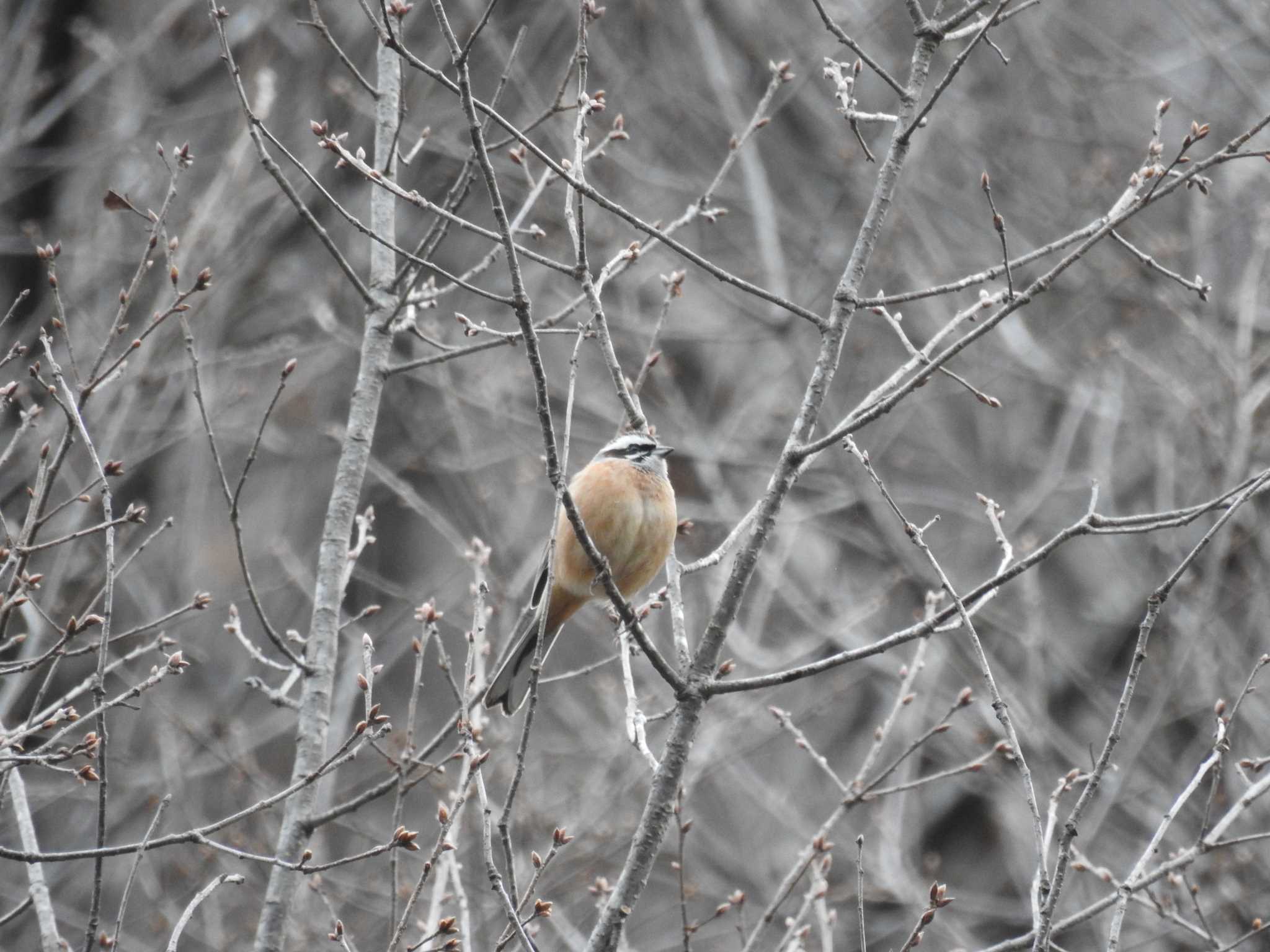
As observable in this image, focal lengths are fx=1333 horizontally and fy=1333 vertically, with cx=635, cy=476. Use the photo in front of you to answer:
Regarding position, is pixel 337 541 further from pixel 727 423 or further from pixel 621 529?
pixel 727 423

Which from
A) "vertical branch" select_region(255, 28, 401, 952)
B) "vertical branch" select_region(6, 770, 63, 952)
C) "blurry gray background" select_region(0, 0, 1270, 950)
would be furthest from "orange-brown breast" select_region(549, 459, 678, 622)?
"vertical branch" select_region(6, 770, 63, 952)

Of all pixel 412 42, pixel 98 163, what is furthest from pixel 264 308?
pixel 412 42

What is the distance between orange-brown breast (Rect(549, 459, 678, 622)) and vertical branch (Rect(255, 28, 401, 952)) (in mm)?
932

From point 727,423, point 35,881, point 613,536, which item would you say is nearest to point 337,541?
point 613,536

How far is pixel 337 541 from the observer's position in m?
4.70

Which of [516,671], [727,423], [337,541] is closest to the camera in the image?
[337,541]

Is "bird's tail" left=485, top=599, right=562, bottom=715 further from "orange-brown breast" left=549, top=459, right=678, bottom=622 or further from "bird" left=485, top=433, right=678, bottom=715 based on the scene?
"orange-brown breast" left=549, top=459, right=678, bottom=622

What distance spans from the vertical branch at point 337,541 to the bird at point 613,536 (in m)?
0.81

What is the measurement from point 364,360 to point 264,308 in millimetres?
6754

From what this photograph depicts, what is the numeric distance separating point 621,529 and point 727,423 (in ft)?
18.5

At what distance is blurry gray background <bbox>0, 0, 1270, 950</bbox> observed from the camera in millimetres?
8938

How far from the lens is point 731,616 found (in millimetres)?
3824

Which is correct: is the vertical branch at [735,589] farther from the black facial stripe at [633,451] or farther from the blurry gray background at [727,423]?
the blurry gray background at [727,423]

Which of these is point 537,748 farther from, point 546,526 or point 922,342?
point 922,342
